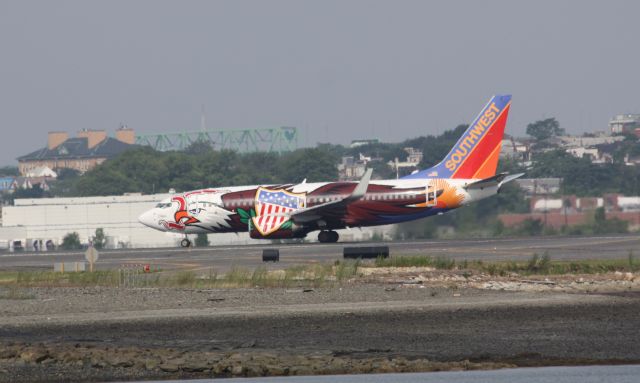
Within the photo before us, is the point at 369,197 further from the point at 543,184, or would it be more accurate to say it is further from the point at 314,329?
the point at 543,184

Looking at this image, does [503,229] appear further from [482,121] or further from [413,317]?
[413,317]

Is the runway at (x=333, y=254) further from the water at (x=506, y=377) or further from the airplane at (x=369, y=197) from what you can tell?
the water at (x=506, y=377)

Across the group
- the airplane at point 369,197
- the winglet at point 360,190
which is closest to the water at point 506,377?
the airplane at point 369,197

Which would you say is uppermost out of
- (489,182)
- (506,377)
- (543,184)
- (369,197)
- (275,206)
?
(543,184)

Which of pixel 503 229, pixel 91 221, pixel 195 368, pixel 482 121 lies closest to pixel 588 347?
pixel 195 368

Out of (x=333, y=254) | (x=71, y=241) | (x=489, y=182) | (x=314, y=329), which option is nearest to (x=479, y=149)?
(x=489, y=182)

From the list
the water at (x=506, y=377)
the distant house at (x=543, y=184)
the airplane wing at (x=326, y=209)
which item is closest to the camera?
the water at (x=506, y=377)

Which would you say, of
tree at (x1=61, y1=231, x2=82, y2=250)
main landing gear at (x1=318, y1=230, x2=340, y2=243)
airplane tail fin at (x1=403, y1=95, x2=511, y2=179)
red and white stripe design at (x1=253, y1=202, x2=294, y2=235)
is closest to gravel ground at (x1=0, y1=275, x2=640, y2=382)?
red and white stripe design at (x1=253, y1=202, x2=294, y2=235)

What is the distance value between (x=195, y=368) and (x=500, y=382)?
691cm

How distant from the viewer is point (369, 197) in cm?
7519

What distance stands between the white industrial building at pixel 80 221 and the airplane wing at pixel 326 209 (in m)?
46.9

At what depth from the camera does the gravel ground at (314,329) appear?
28.6 metres

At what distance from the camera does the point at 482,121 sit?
253 ft

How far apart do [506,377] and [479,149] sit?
50471 millimetres
